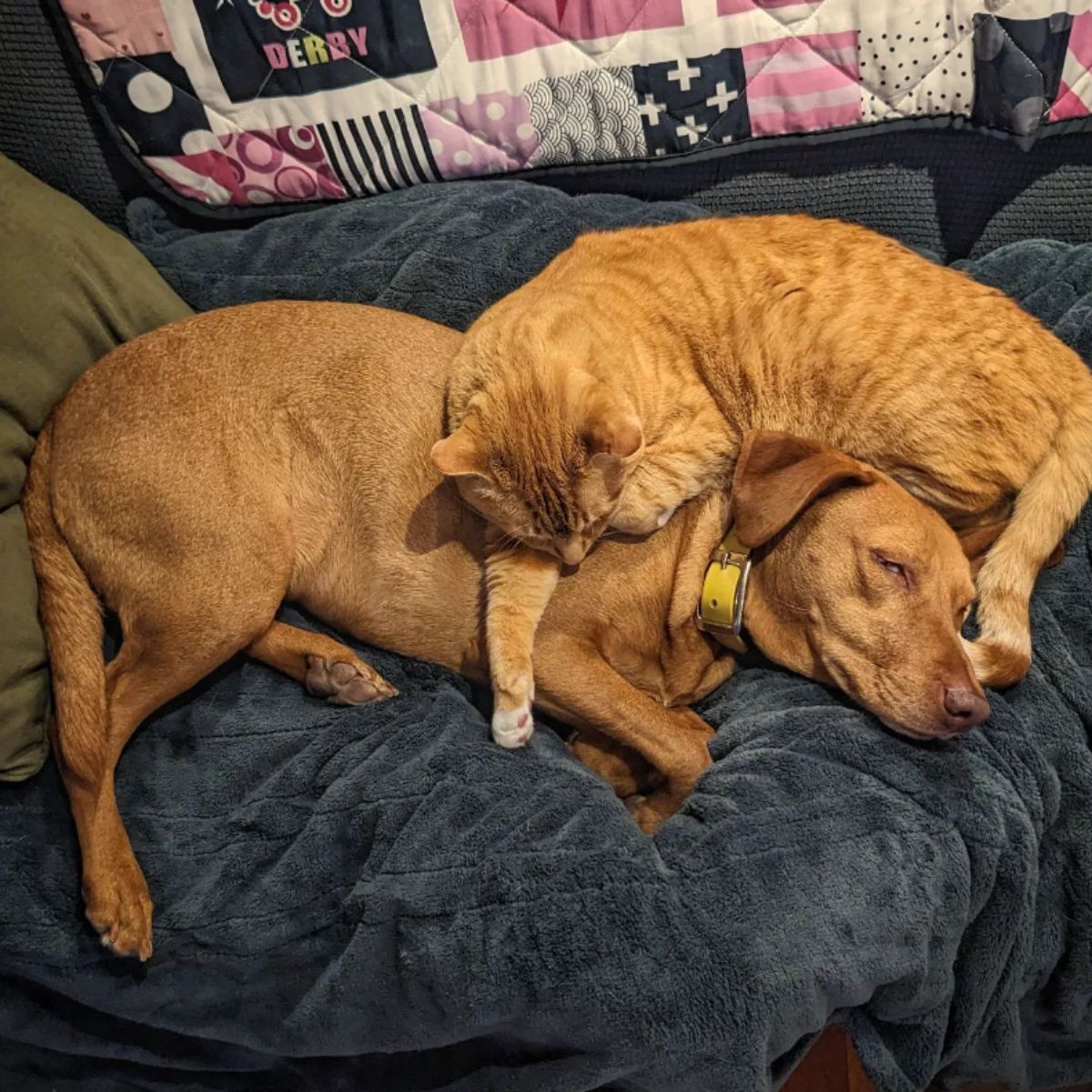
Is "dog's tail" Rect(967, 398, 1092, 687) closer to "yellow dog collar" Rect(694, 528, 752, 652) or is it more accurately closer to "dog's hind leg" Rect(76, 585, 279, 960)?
"yellow dog collar" Rect(694, 528, 752, 652)

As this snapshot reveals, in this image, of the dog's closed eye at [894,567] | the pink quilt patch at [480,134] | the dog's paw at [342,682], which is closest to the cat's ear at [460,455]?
the dog's paw at [342,682]

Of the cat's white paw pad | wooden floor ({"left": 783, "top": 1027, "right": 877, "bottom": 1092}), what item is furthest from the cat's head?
wooden floor ({"left": 783, "top": 1027, "right": 877, "bottom": 1092})

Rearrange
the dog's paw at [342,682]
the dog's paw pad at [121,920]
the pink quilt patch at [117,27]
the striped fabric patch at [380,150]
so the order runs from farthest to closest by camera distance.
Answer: the striped fabric patch at [380,150] → the pink quilt patch at [117,27] → the dog's paw at [342,682] → the dog's paw pad at [121,920]

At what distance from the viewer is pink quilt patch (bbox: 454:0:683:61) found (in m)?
2.39

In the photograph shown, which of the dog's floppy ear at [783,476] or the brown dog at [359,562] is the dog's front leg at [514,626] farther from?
the dog's floppy ear at [783,476]

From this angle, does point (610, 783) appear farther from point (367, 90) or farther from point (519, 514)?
point (367, 90)

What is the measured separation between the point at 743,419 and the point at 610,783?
874 millimetres

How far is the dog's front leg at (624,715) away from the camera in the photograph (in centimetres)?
209

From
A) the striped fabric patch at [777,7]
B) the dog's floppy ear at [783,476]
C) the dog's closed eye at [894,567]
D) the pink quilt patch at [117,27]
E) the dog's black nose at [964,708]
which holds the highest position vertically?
the pink quilt patch at [117,27]

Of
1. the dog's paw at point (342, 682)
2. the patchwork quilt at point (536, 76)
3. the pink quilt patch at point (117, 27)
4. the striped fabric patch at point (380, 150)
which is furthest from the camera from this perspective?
the striped fabric patch at point (380, 150)

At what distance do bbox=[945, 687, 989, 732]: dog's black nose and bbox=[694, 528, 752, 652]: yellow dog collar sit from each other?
46cm

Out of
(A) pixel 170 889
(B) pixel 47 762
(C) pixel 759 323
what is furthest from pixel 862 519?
(B) pixel 47 762

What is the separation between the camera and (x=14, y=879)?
1881mm

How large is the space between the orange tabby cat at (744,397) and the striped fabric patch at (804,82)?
0.35 m
